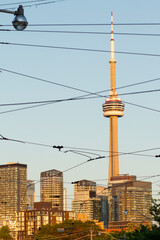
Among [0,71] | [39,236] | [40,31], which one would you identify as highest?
[40,31]

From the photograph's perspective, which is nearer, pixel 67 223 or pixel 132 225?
pixel 132 225

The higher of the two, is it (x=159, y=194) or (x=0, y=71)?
(x=0, y=71)

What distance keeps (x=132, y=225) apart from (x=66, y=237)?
94.8 ft

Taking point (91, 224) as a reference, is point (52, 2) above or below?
above

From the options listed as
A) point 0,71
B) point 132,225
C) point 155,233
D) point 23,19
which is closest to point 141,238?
point 155,233

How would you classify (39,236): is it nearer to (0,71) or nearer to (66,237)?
(66,237)

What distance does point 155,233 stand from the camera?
5294cm

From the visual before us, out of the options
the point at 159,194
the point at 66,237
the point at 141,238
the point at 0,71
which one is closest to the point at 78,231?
the point at 66,237

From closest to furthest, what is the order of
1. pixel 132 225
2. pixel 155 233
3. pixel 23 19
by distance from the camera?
1. pixel 23 19
2. pixel 155 233
3. pixel 132 225

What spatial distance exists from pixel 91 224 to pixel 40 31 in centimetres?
16157

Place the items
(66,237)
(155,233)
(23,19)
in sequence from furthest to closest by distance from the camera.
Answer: (66,237) → (155,233) → (23,19)

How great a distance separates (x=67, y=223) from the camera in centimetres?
19100

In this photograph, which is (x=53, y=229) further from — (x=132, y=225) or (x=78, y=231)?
(x=132, y=225)

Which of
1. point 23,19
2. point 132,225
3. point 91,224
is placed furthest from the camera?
point 91,224
